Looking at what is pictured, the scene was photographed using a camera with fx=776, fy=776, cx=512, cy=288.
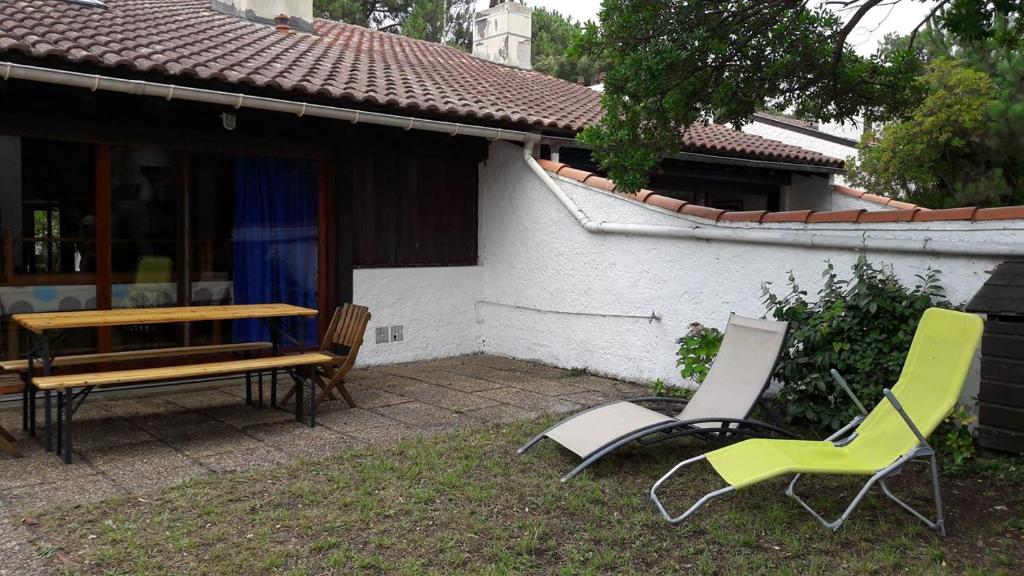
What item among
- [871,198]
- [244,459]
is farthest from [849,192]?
[244,459]

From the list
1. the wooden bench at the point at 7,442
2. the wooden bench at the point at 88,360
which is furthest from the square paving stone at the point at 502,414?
the wooden bench at the point at 7,442

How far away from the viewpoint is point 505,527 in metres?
3.80

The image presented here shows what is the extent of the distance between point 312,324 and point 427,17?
21.2 metres

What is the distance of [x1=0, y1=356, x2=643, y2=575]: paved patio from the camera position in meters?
4.33

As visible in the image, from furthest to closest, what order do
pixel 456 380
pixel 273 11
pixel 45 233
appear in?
pixel 273 11 < pixel 456 380 < pixel 45 233

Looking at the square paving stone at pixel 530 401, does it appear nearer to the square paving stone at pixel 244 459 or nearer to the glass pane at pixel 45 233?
the square paving stone at pixel 244 459

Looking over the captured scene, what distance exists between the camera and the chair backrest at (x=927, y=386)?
3770mm

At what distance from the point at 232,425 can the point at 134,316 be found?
1.06 m

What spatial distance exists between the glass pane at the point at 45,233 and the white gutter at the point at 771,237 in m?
4.42

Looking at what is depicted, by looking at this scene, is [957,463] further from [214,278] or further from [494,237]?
[214,278]

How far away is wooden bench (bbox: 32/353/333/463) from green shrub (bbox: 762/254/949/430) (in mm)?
3446

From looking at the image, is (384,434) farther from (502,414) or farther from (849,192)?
(849,192)

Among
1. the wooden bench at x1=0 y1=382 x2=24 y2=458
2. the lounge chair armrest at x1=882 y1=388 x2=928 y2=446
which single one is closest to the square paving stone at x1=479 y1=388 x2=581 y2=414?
the lounge chair armrest at x1=882 y1=388 x2=928 y2=446

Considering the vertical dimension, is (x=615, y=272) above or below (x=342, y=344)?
above
